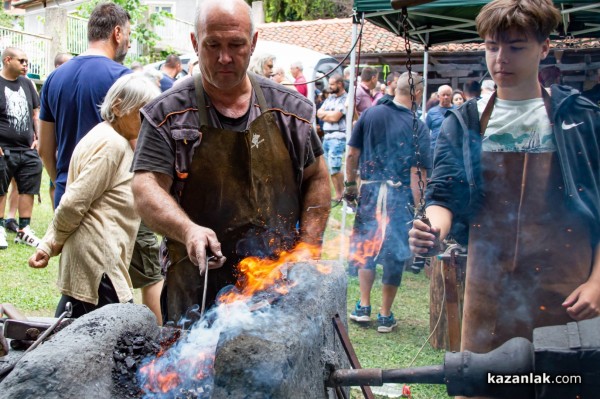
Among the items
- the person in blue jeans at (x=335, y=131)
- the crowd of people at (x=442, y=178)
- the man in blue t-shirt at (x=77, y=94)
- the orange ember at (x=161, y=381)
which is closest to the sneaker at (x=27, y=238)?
the man in blue t-shirt at (x=77, y=94)

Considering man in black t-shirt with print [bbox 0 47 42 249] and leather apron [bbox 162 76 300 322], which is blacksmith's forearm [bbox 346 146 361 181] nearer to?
leather apron [bbox 162 76 300 322]

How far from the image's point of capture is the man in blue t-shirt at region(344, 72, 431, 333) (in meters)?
5.85

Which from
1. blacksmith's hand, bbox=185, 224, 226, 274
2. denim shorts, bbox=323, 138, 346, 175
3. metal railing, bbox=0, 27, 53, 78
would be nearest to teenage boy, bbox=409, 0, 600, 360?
blacksmith's hand, bbox=185, 224, 226, 274

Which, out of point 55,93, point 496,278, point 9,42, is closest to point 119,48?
point 55,93

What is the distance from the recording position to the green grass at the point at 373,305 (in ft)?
16.2

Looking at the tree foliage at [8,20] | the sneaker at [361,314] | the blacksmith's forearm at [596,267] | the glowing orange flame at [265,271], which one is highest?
the blacksmith's forearm at [596,267]

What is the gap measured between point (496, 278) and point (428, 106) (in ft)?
22.4

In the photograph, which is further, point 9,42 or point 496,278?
point 9,42

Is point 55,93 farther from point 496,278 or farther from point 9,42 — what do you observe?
point 9,42

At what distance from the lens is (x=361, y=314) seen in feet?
19.7

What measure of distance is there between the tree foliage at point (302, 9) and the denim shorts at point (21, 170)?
2562cm

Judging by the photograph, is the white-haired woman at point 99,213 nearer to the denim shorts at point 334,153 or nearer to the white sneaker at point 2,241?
the white sneaker at point 2,241

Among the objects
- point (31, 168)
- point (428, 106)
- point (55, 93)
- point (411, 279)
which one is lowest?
point (411, 279)

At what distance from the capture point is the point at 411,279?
7.68 m
